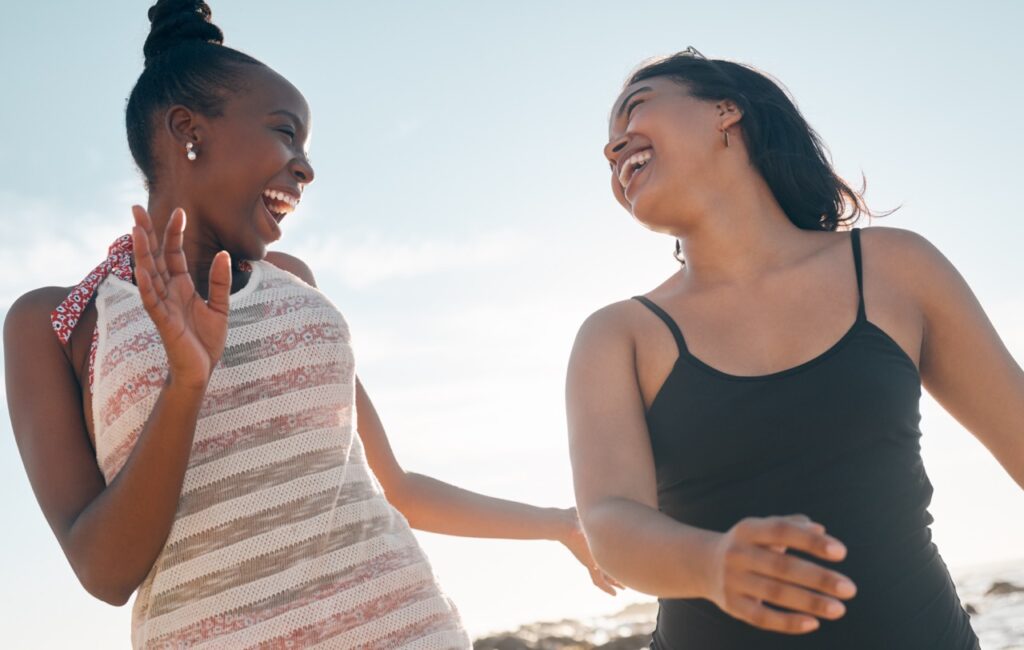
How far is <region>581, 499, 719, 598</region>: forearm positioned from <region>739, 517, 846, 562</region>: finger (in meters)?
0.19

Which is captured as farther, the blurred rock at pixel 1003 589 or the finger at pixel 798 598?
the blurred rock at pixel 1003 589

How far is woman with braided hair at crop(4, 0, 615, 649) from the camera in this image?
2377 millimetres

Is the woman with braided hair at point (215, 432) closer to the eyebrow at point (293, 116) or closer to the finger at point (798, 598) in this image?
the eyebrow at point (293, 116)

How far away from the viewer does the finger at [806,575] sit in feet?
5.02

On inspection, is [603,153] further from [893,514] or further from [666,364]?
[893,514]

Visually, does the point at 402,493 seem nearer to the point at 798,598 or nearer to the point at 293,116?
the point at 293,116

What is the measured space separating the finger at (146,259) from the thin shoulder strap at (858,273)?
63.4 inches

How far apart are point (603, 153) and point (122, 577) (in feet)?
5.48

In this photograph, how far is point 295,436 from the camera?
2.65 metres

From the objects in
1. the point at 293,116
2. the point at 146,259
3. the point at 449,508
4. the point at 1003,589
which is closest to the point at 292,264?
the point at 293,116

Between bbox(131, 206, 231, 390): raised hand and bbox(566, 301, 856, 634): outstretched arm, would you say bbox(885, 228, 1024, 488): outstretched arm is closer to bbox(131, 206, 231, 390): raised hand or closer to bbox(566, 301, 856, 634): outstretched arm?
bbox(566, 301, 856, 634): outstretched arm

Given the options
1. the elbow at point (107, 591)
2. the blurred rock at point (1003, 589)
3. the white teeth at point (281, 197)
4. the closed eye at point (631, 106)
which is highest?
the closed eye at point (631, 106)

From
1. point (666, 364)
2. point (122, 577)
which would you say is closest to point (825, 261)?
point (666, 364)

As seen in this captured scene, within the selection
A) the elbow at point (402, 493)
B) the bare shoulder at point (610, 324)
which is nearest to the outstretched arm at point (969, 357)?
the bare shoulder at point (610, 324)
